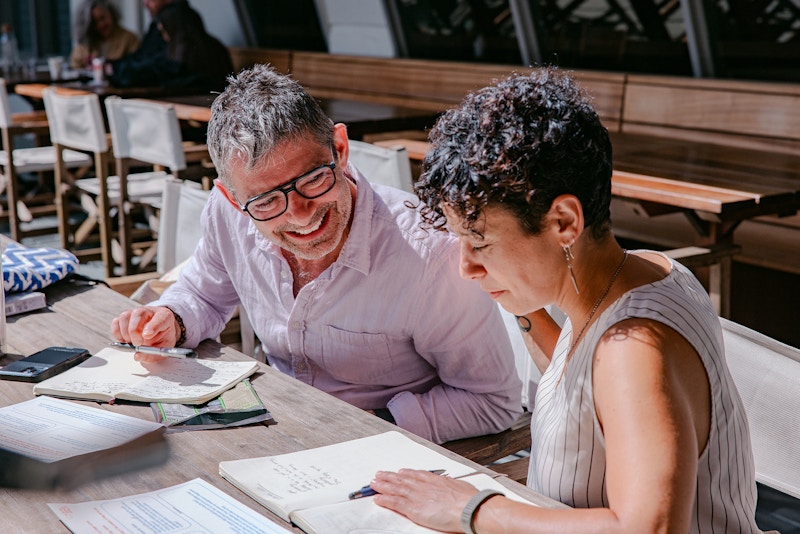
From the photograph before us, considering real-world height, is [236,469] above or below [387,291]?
below

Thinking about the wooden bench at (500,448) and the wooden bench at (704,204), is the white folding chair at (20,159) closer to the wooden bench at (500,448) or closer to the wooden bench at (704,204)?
the wooden bench at (704,204)

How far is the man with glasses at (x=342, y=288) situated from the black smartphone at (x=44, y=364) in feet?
0.37

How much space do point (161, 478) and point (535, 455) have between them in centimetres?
56

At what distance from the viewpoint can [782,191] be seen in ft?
10.8

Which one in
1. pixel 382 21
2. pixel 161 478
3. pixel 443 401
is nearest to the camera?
pixel 161 478

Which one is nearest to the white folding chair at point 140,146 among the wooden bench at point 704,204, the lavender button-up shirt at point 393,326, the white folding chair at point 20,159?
the white folding chair at point 20,159

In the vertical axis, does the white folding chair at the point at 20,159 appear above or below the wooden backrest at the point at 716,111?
below

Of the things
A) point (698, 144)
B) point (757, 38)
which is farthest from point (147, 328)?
point (757, 38)

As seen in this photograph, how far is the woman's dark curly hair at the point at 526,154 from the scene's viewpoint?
1186 millimetres

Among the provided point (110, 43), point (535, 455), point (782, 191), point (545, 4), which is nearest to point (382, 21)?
point (545, 4)

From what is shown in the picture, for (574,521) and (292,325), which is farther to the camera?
(292,325)

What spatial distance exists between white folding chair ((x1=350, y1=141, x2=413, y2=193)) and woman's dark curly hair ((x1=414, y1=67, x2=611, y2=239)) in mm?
1741

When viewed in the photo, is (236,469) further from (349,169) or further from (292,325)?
(349,169)

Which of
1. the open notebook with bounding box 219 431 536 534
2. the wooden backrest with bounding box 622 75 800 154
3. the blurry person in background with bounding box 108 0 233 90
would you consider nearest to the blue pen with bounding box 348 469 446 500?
the open notebook with bounding box 219 431 536 534
